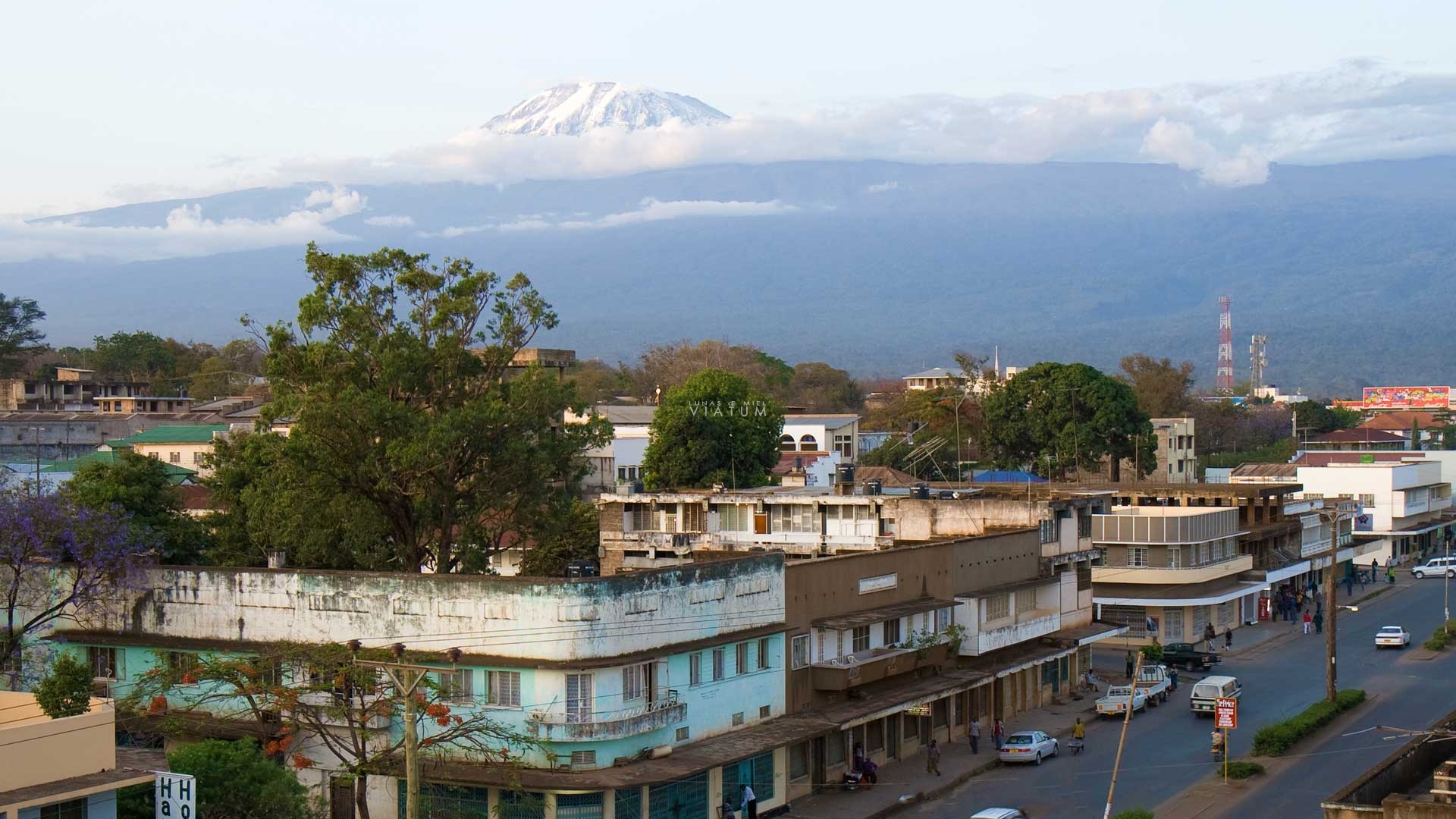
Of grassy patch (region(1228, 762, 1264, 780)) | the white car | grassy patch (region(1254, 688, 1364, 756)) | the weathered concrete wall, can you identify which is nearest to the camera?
the weathered concrete wall

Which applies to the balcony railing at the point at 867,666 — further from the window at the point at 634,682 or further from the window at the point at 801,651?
the window at the point at 634,682

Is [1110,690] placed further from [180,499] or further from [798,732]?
[180,499]

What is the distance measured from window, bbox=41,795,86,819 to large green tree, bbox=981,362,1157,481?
7080 cm

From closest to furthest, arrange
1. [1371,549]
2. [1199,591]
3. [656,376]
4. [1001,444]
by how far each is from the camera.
A: 1. [1199,591]
2. [1371,549]
3. [1001,444]
4. [656,376]

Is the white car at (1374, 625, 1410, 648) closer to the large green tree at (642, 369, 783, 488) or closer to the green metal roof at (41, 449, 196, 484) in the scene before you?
the large green tree at (642, 369, 783, 488)

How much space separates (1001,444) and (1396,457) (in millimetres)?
22769

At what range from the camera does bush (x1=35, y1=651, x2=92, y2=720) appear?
2596cm

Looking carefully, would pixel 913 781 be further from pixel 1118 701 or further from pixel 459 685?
pixel 459 685

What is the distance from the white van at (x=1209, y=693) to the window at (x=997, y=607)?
581 centimetres

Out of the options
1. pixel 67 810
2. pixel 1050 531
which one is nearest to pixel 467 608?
pixel 67 810

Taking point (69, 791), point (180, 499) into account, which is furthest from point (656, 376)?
point (69, 791)

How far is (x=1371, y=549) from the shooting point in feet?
272

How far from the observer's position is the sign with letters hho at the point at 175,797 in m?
24.7

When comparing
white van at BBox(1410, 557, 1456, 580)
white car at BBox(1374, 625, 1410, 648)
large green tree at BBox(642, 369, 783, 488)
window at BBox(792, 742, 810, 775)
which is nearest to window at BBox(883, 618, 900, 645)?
window at BBox(792, 742, 810, 775)
